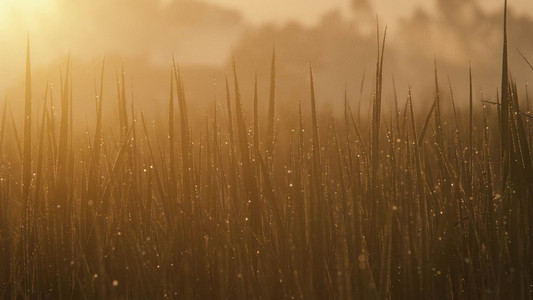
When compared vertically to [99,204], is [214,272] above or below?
below

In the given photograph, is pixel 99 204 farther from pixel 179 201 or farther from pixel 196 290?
pixel 196 290

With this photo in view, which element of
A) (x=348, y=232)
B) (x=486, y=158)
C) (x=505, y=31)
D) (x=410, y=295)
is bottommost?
(x=410, y=295)

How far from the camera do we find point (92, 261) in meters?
1.21

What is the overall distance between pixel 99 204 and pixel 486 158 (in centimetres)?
82

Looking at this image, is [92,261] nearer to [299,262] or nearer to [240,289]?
[240,289]

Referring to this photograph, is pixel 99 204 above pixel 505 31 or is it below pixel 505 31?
below

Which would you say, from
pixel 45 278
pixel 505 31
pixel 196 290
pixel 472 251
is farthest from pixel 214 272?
pixel 505 31

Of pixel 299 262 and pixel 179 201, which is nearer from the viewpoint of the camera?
pixel 299 262

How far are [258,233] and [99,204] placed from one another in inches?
15.0

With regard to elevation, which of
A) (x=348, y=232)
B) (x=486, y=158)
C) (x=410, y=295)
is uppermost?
(x=486, y=158)

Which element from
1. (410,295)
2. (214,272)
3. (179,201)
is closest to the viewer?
(410,295)

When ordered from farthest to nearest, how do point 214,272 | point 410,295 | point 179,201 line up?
point 179,201, point 214,272, point 410,295

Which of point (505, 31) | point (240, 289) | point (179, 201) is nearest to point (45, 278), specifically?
point (179, 201)

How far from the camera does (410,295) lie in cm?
101
